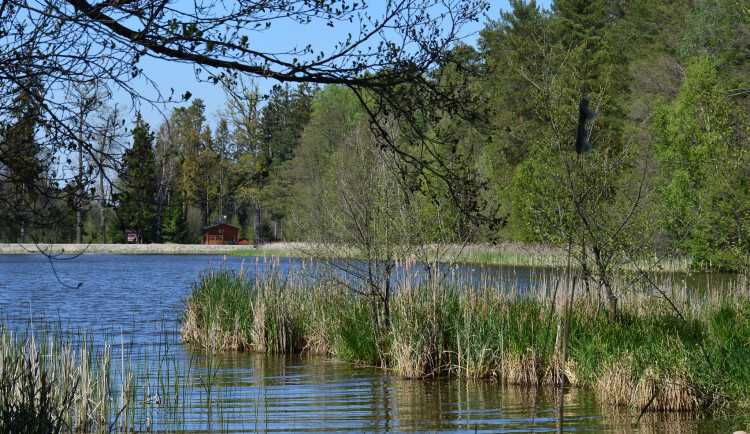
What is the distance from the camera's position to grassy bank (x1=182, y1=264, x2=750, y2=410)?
25.3 ft

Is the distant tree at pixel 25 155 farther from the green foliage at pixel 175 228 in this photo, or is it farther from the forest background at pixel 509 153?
the green foliage at pixel 175 228

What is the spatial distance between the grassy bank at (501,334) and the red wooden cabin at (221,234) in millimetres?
50580

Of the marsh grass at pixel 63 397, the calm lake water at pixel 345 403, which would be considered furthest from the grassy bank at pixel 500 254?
the marsh grass at pixel 63 397

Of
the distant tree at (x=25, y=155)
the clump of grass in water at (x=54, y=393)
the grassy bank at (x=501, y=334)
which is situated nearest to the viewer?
the distant tree at (x=25, y=155)

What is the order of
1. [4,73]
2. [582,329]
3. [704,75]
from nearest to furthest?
[4,73] < [582,329] < [704,75]

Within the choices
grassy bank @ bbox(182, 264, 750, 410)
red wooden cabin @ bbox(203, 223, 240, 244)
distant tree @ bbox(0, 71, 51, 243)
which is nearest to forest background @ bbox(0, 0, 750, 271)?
distant tree @ bbox(0, 71, 51, 243)

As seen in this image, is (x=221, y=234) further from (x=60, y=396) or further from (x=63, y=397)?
(x=60, y=396)

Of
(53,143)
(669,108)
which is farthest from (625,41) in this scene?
(53,143)

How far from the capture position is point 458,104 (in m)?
5.67

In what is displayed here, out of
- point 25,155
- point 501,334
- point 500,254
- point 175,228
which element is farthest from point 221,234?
point 25,155

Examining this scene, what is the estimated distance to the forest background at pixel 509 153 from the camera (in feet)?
18.2

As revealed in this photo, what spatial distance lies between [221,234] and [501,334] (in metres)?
56.1

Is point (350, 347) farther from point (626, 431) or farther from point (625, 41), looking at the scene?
point (625, 41)

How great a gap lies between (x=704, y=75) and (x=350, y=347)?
24.8 meters
